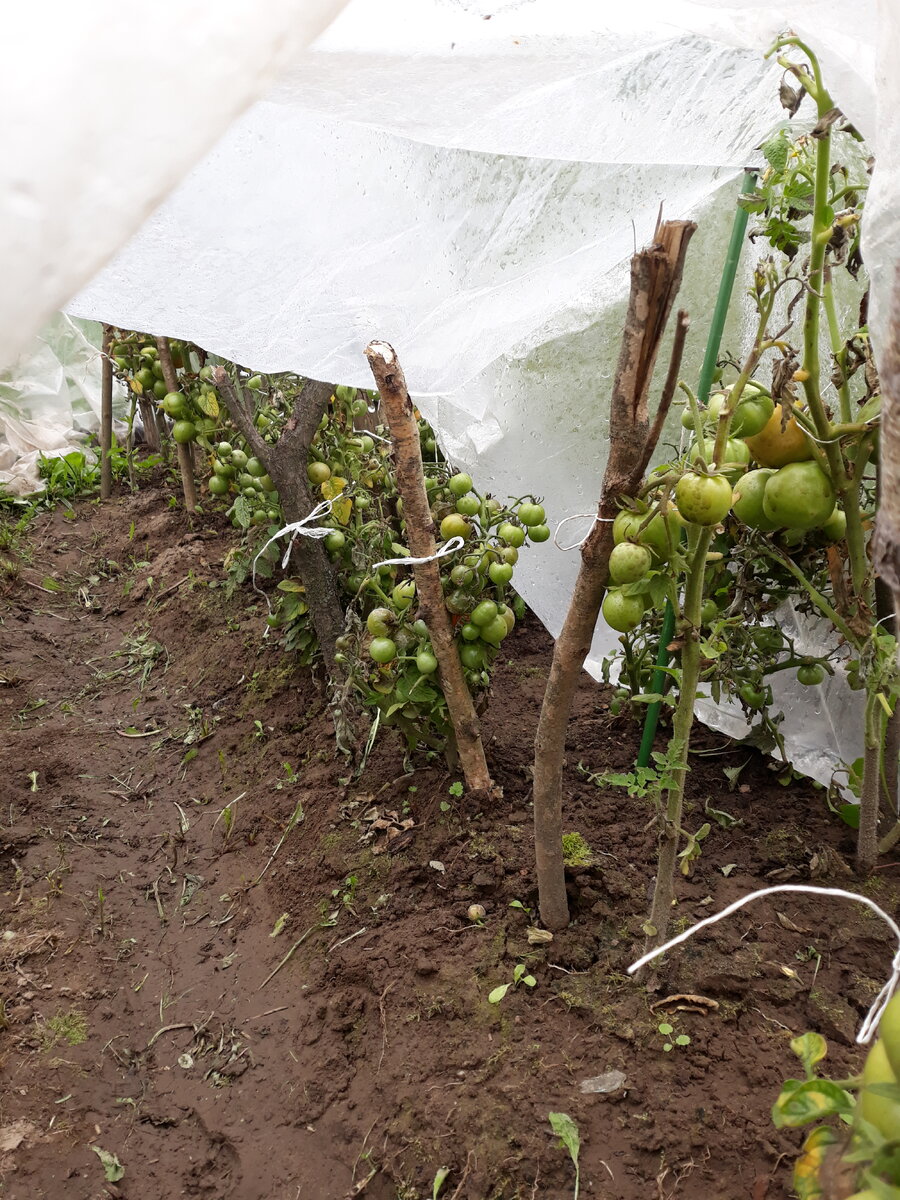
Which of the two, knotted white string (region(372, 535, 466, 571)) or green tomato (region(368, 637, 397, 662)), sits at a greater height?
knotted white string (region(372, 535, 466, 571))

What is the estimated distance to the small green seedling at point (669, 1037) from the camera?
1.57 m

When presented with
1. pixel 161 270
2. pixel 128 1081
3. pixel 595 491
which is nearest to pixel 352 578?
pixel 595 491

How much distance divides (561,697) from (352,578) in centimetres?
123

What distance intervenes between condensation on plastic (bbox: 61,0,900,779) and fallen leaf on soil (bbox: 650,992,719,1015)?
32.0 inches

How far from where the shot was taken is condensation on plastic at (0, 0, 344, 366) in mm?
583

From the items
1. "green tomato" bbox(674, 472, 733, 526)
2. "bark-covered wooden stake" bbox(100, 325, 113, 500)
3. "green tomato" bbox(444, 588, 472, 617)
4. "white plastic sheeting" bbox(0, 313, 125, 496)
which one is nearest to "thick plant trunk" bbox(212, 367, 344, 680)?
"green tomato" bbox(444, 588, 472, 617)

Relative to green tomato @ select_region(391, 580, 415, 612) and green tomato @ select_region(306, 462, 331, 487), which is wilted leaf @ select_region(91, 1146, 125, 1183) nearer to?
green tomato @ select_region(391, 580, 415, 612)

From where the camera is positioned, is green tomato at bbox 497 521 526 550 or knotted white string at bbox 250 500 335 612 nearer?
knotted white string at bbox 250 500 335 612

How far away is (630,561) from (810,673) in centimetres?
95

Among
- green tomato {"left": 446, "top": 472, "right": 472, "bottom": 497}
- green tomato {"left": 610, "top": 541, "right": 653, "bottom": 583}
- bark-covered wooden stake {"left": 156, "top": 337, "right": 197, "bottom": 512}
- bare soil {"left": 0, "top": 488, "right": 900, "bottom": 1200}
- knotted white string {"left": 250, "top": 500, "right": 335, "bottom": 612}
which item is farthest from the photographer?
bark-covered wooden stake {"left": 156, "top": 337, "right": 197, "bottom": 512}

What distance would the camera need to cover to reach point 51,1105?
1.79 m

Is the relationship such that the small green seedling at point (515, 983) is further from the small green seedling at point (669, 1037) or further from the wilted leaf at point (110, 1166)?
the wilted leaf at point (110, 1166)

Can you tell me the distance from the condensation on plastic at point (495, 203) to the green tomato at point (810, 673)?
334mm

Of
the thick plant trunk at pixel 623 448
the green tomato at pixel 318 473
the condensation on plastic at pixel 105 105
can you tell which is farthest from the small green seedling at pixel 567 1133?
the green tomato at pixel 318 473
